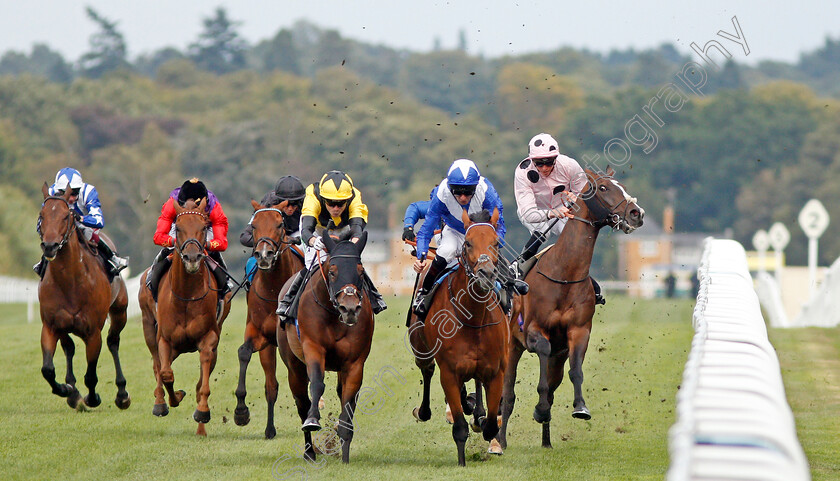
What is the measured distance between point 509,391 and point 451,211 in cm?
167

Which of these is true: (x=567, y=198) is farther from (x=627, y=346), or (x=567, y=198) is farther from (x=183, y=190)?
(x=627, y=346)

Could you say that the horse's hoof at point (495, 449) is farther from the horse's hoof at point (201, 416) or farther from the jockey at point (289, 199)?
the jockey at point (289, 199)

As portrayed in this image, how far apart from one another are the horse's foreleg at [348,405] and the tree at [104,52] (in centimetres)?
10562

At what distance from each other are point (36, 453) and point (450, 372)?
322 cm

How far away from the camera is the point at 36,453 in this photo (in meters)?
9.16

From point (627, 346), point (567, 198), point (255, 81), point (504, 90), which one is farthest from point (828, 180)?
point (567, 198)

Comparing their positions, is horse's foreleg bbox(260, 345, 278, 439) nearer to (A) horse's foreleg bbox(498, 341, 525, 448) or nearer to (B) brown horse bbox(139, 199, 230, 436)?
(B) brown horse bbox(139, 199, 230, 436)

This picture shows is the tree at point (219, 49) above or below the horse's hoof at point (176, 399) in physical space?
above

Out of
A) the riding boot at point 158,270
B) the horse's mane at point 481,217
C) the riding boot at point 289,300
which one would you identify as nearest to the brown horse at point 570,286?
the horse's mane at point 481,217

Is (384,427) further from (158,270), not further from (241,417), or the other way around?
(158,270)

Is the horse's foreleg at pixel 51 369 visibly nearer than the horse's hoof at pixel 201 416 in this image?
No

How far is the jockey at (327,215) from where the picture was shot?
9.07 meters

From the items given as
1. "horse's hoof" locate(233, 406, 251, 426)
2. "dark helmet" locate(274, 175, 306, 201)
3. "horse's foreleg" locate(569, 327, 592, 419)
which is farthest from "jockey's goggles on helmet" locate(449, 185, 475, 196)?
"horse's hoof" locate(233, 406, 251, 426)

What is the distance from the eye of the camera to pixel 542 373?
31.0 feet
